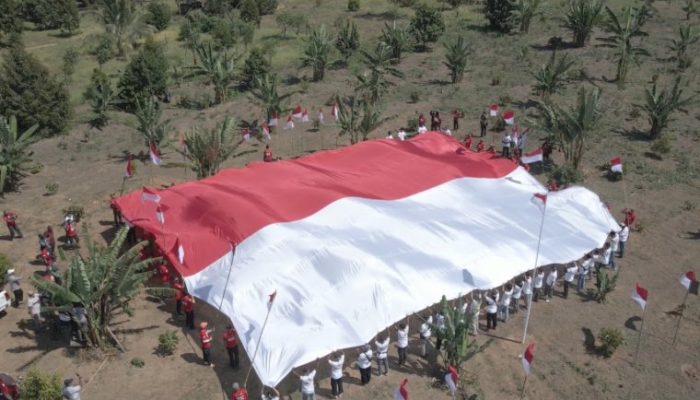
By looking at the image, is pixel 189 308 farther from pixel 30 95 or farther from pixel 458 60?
pixel 458 60

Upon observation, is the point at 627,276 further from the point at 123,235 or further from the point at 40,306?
the point at 40,306

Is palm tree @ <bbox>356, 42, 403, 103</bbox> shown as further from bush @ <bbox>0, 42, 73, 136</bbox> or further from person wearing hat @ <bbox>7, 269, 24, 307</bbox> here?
person wearing hat @ <bbox>7, 269, 24, 307</bbox>

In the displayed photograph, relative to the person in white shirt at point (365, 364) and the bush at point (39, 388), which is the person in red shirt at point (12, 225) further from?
the person in white shirt at point (365, 364)

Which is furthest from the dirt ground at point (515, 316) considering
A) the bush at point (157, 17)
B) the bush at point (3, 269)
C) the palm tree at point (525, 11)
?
the bush at point (157, 17)

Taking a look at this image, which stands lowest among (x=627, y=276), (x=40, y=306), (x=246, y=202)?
(x=627, y=276)

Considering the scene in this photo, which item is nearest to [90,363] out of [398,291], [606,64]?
[398,291]

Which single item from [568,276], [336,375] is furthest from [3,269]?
[568,276]
